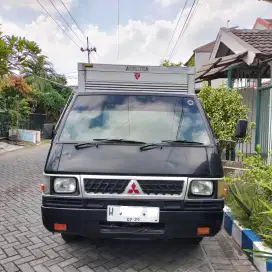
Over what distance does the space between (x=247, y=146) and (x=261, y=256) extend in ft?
20.1

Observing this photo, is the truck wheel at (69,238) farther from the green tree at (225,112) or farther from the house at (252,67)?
the house at (252,67)

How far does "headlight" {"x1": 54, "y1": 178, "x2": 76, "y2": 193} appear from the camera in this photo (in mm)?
2893

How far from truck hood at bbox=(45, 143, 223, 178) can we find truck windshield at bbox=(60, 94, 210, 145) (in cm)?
23

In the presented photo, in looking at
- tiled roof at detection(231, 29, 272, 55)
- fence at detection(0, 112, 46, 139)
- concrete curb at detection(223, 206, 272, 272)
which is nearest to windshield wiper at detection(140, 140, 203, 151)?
concrete curb at detection(223, 206, 272, 272)

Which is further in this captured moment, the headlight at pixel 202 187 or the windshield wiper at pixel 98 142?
the windshield wiper at pixel 98 142

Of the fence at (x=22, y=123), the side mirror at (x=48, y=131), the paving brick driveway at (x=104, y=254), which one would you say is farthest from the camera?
the fence at (x=22, y=123)

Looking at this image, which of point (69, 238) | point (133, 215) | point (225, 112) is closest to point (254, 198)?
point (133, 215)

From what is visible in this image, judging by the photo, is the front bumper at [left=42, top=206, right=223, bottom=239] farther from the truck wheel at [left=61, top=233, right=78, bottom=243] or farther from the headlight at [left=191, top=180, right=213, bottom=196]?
the truck wheel at [left=61, top=233, right=78, bottom=243]

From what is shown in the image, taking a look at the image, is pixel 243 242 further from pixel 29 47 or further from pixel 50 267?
pixel 29 47

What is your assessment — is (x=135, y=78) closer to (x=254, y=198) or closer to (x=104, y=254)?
(x=254, y=198)

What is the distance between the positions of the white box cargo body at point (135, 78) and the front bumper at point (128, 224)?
215 cm

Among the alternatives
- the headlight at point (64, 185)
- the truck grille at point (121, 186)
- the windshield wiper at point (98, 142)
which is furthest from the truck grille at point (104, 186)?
the windshield wiper at point (98, 142)

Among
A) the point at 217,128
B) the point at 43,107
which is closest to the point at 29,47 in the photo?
the point at 217,128

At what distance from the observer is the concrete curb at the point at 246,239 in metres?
3.00
